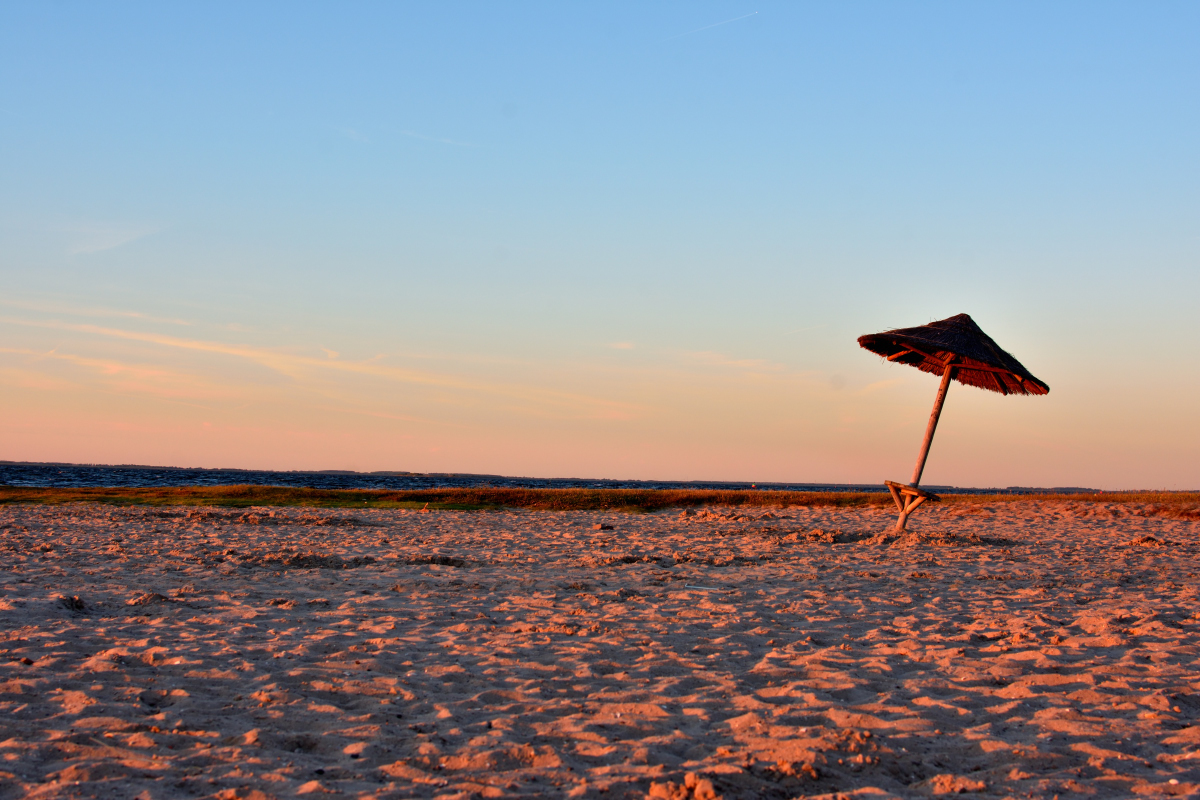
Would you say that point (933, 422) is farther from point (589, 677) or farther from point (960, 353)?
point (589, 677)

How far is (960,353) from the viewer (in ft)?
41.8

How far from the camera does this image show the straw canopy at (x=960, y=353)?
13.1m

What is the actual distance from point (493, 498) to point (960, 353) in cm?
1958

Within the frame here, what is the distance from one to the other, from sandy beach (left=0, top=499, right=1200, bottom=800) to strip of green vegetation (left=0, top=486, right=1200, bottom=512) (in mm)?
14997

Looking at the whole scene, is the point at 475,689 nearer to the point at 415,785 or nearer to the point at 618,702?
the point at 618,702

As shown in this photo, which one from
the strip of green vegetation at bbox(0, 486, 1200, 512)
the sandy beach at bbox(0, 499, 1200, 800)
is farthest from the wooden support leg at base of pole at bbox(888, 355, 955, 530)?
the strip of green vegetation at bbox(0, 486, 1200, 512)

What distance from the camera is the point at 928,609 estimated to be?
8.05m

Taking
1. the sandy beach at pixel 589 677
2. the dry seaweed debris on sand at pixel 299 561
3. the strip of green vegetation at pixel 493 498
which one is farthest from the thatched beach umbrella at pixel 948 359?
the strip of green vegetation at pixel 493 498

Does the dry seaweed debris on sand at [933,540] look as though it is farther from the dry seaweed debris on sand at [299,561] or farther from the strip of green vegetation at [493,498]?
the strip of green vegetation at [493,498]

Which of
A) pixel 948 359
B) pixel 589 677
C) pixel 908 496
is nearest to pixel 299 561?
pixel 589 677

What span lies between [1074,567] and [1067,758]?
861cm

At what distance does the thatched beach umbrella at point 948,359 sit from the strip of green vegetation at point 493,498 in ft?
40.7

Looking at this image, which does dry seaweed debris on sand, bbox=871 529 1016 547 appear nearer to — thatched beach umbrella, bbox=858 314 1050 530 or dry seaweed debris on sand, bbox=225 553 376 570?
thatched beach umbrella, bbox=858 314 1050 530

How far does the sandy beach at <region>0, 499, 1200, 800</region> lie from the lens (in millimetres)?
3854
